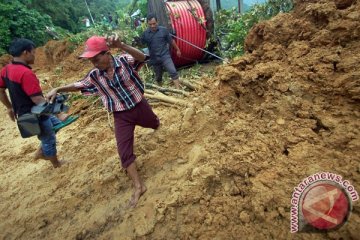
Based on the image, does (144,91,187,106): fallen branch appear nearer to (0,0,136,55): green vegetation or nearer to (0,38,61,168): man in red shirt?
(0,38,61,168): man in red shirt

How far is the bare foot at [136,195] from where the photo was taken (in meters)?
3.00

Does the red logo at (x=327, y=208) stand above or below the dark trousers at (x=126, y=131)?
→ below

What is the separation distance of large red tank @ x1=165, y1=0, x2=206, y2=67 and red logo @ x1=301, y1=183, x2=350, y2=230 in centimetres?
606

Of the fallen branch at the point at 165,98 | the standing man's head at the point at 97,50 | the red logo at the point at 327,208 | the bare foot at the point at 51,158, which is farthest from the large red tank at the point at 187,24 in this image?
the red logo at the point at 327,208

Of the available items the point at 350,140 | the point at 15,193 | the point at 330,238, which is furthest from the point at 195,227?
the point at 15,193

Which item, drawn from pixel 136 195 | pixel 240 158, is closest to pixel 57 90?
→ pixel 136 195

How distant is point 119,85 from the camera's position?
117 inches

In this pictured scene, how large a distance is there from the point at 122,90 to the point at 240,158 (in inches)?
49.3

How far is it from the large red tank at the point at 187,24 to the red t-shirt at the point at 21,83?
15.3 ft

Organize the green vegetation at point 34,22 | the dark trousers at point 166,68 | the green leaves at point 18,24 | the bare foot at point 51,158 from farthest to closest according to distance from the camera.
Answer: the green leaves at point 18,24
the green vegetation at point 34,22
the dark trousers at point 166,68
the bare foot at point 51,158

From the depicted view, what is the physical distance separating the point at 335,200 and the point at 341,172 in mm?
257

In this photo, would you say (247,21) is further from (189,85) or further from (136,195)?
(136,195)

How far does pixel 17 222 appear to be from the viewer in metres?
3.29

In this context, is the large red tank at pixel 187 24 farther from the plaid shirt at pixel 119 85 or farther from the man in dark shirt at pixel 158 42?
the plaid shirt at pixel 119 85
